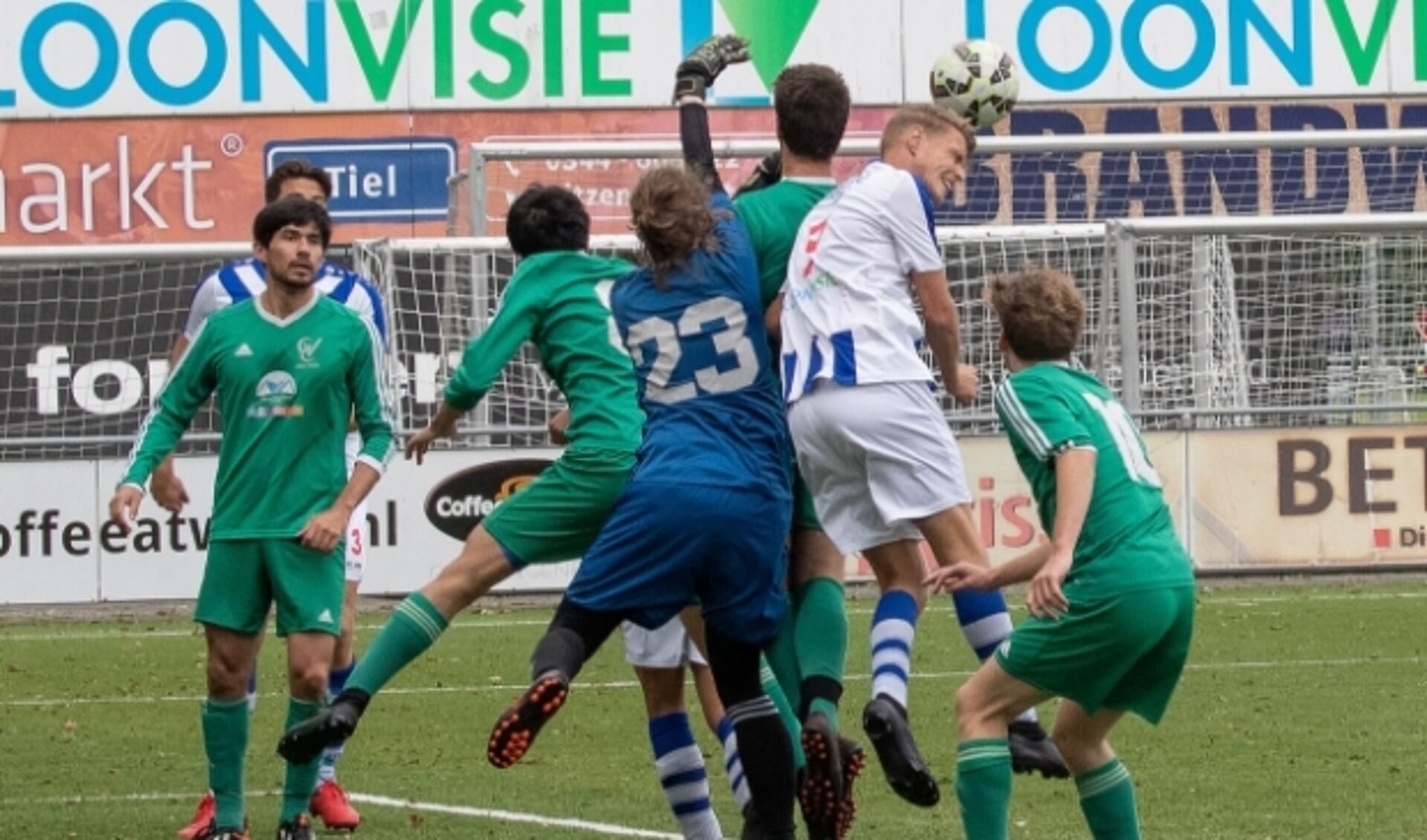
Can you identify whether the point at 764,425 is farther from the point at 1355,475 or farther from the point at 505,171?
the point at 505,171

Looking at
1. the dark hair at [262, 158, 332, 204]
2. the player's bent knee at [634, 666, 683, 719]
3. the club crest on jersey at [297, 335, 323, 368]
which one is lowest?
the player's bent knee at [634, 666, 683, 719]

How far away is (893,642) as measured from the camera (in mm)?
8336

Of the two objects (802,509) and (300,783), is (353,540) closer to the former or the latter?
(300,783)

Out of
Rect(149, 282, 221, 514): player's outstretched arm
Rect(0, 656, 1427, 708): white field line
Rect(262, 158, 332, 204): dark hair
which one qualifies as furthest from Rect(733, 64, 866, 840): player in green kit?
Rect(0, 656, 1427, 708): white field line

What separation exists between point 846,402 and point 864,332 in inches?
8.4

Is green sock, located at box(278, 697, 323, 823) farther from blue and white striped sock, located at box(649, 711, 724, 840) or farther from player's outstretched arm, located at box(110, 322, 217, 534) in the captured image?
blue and white striped sock, located at box(649, 711, 724, 840)

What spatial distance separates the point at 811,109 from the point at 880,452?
1052mm

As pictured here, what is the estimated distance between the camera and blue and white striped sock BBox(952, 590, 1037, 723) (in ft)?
28.8

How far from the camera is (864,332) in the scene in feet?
27.7

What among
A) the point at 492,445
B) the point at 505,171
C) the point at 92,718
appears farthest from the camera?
the point at 505,171

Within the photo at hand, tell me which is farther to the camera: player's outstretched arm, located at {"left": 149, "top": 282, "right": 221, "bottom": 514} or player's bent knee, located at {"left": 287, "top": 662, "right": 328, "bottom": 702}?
player's outstretched arm, located at {"left": 149, "top": 282, "right": 221, "bottom": 514}

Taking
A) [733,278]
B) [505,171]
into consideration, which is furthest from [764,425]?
[505,171]

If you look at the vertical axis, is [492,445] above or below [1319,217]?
below

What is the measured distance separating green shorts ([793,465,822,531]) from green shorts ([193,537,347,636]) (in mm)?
1464
